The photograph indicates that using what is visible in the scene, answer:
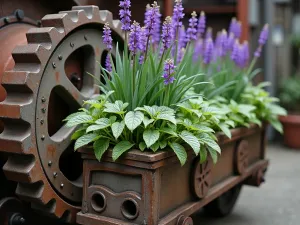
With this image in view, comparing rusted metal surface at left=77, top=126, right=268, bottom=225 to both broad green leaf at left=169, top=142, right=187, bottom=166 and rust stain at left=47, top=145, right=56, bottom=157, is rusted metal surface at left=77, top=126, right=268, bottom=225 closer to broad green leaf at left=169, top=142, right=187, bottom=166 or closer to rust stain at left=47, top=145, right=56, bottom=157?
broad green leaf at left=169, top=142, right=187, bottom=166

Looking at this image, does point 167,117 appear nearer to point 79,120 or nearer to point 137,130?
point 137,130

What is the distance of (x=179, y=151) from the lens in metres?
2.04

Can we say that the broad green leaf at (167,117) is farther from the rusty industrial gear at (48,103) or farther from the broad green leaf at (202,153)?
the rusty industrial gear at (48,103)

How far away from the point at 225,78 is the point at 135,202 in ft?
4.96

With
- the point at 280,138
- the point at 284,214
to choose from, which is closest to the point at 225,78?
the point at 284,214

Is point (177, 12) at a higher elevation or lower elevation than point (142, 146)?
higher

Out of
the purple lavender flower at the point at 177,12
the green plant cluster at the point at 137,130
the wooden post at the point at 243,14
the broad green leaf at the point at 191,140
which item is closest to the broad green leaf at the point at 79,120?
the green plant cluster at the point at 137,130

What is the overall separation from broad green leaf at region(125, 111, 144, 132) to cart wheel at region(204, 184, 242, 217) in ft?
4.69

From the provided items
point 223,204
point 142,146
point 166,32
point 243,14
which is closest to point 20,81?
point 142,146

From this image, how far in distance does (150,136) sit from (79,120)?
1.15 ft

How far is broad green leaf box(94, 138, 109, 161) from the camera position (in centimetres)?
202

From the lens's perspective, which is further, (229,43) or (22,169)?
(229,43)

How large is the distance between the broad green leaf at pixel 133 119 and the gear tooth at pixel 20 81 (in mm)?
430

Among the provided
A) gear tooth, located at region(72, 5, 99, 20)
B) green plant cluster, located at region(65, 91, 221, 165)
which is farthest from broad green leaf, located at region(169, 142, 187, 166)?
gear tooth, located at region(72, 5, 99, 20)
